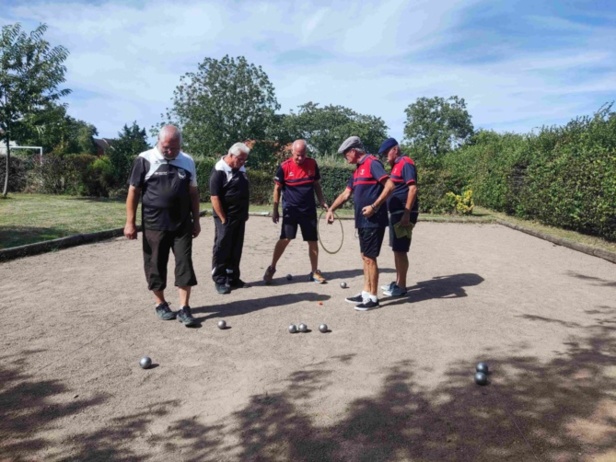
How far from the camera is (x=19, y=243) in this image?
9219 mm

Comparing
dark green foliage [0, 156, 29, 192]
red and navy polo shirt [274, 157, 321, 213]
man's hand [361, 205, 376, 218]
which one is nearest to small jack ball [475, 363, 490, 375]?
man's hand [361, 205, 376, 218]

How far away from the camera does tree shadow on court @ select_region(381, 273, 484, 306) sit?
6495 mm

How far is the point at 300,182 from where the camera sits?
23.2ft

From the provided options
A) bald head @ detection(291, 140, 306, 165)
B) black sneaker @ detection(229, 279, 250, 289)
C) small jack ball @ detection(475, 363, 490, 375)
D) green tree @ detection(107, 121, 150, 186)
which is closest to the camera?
small jack ball @ detection(475, 363, 490, 375)

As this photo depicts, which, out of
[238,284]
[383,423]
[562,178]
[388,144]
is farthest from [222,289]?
[562,178]

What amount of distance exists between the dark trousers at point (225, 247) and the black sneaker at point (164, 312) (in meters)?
1.32

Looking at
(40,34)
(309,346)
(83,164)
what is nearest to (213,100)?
(83,164)

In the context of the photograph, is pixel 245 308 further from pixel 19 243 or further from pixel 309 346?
pixel 19 243

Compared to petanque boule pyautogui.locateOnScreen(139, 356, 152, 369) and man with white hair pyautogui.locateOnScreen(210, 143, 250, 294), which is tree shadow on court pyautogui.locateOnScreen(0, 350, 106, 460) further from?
man with white hair pyautogui.locateOnScreen(210, 143, 250, 294)

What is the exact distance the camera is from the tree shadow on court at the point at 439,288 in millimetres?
6495

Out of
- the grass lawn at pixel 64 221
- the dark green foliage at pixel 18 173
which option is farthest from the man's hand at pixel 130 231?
the dark green foliage at pixel 18 173

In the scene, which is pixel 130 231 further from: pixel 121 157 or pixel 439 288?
pixel 121 157

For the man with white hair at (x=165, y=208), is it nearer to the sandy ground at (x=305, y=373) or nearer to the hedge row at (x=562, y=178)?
the sandy ground at (x=305, y=373)

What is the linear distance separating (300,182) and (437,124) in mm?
85513
